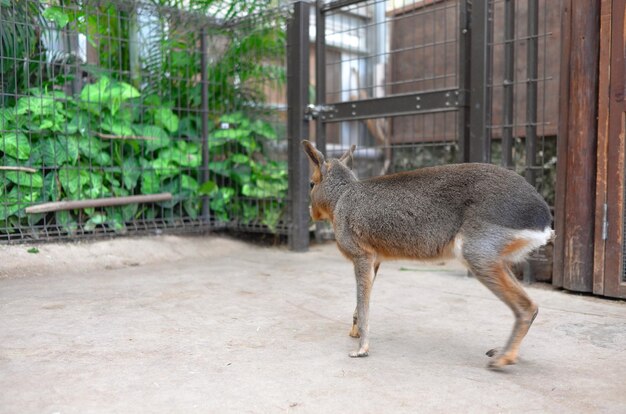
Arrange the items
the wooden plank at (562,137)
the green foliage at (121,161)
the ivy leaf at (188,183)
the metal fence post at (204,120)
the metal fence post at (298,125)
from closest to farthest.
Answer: the wooden plank at (562,137), the green foliage at (121,161), the metal fence post at (298,125), the ivy leaf at (188,183), the metal fence post at (204,120)

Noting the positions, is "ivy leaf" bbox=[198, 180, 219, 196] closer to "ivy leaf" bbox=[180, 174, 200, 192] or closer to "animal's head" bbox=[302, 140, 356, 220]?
"ivy leaf" bbox=[180, 174, 200, 192]

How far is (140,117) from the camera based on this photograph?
680 cm

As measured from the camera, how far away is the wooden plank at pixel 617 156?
4.54 meters

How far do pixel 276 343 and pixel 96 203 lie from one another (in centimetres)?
346

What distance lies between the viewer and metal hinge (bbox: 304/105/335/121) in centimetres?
692

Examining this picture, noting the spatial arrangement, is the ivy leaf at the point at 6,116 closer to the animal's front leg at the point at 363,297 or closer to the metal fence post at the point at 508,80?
the animal's front leg at the point at 363,297

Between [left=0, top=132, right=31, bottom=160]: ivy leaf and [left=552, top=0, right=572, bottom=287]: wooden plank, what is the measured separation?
500cm

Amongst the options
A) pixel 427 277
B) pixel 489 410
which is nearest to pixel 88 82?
pixel 427 277

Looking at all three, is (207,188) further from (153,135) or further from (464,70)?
(464,70)

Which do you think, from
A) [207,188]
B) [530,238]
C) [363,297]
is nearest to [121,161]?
[207,188]

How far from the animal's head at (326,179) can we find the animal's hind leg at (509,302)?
1.09 meters

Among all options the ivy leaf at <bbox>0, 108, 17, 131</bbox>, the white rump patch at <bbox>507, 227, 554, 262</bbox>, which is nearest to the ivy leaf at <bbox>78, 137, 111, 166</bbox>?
the ivy leaf at <bbox>0, 108, 17, 131</bbox>

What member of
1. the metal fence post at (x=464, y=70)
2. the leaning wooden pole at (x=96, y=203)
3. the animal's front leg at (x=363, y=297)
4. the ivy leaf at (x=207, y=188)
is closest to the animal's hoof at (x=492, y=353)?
the animal's front leg at (x=363, y=297)

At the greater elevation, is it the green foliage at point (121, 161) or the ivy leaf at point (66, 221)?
the green foliage at point (121, 161)
